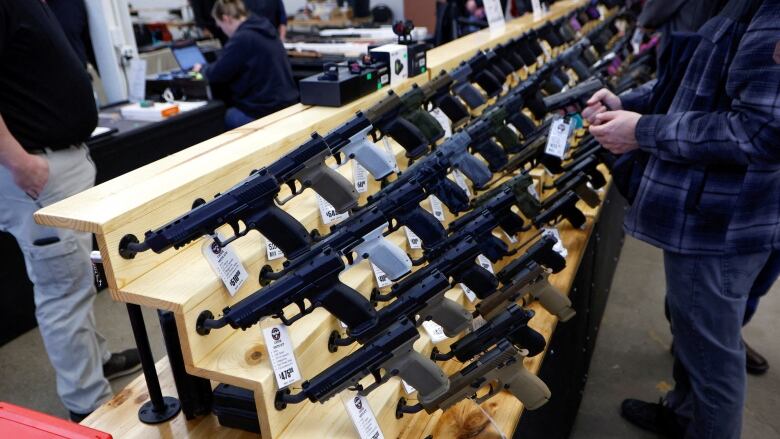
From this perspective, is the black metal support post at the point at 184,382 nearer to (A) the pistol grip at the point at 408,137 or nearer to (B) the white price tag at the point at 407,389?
(B) the white price tag at the point at 407,389

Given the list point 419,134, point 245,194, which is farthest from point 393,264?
point 419,134

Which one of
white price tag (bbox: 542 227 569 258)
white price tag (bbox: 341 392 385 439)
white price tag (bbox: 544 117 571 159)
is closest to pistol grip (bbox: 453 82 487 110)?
white price tag (bbox: 544 117 571 159)

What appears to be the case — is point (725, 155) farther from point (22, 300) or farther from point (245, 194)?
point (22, 300)

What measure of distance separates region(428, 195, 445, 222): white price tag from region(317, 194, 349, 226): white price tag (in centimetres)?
49

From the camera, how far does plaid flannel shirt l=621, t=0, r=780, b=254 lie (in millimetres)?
1723

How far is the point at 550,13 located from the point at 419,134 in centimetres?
357

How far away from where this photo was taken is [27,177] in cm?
247

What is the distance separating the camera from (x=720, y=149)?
1.84 metres

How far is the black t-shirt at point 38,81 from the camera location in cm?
242

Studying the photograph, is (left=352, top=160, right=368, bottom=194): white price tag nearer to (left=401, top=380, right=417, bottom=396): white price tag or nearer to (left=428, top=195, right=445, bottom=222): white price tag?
(left=428, top=195, right=445, bottom=222): white price tag

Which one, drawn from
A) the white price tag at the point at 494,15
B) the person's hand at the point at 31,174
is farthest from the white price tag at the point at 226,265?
the white price tag at the point at 494,15

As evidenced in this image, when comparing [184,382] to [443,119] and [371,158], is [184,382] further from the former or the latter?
[443,119]

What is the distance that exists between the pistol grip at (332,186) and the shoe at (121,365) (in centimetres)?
204

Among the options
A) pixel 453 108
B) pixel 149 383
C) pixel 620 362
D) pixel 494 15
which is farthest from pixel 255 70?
pixel 149 383
